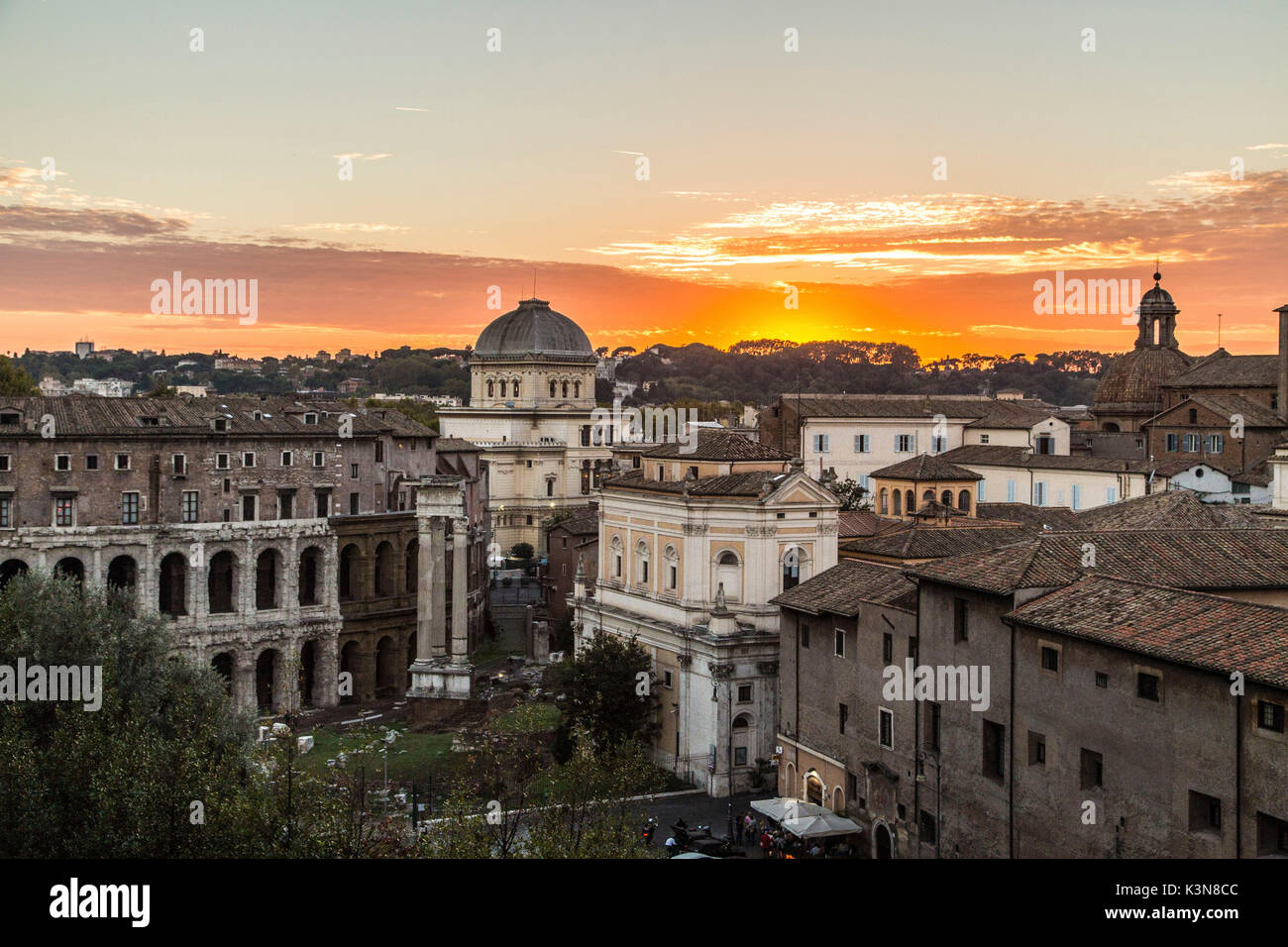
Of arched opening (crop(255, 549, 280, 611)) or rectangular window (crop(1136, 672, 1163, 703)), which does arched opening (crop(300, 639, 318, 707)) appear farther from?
rectangular window (crop(1136, 672, 1163, 703))

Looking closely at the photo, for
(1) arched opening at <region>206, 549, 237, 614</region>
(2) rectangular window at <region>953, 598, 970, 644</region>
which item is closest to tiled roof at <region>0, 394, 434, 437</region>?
(1) arched opening at <region>206, 549, 237, 614</region>

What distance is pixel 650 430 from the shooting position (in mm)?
112438

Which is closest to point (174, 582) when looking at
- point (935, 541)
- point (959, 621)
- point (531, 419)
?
point (935, 541)

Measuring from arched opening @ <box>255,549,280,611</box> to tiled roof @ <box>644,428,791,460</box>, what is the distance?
1994cm

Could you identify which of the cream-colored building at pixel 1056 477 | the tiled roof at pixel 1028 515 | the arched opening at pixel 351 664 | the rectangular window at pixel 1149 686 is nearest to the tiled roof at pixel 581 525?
the arched opening at pixel 351 664

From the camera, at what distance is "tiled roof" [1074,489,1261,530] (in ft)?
125

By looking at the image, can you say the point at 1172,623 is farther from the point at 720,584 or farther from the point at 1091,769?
the point at 720,584

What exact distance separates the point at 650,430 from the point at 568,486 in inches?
531

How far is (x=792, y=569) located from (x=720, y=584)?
239 cm

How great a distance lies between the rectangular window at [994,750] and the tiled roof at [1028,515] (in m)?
17.5

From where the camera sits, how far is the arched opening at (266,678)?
56938 mm

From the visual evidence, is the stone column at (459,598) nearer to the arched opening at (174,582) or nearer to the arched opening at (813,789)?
the arched opening at (174,582)
